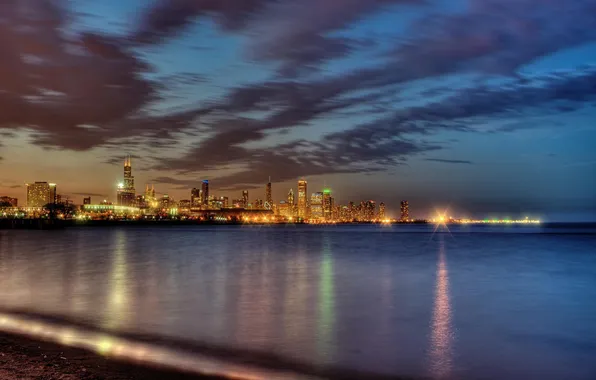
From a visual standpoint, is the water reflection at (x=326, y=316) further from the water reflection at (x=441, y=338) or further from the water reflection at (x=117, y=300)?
the water reflection at (x=117, y=300)

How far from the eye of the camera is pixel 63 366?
12.1 meters

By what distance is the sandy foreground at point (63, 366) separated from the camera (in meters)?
11.3

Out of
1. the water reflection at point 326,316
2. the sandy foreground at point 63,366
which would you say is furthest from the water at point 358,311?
the sandy foreground at point 63,366

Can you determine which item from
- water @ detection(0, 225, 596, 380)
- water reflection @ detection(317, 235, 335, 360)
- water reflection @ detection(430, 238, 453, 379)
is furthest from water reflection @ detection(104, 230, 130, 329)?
water reflection @ detection(430, 238, 453, 379)

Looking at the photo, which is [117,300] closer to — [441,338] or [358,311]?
[358,311]

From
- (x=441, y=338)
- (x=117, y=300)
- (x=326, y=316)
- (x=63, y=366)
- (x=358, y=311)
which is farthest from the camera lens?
(x=117, y=300)

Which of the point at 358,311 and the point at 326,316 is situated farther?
the point at 358,311

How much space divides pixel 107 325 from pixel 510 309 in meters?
17.0

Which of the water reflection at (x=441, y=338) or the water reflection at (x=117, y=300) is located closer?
the water reflection at (x=441, y=338)

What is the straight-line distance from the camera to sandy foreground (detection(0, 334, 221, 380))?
11328 mm

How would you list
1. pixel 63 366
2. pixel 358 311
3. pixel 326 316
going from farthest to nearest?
1. pixel 358 311
2. pixel 326 316
3. pixel 63 366

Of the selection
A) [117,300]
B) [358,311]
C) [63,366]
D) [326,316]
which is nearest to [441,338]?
[326,316]

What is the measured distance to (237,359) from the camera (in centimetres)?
1424

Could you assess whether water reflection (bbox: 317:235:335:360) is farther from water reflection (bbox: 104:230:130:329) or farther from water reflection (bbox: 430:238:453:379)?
water reflection (bbox: 104:230:130:329)
